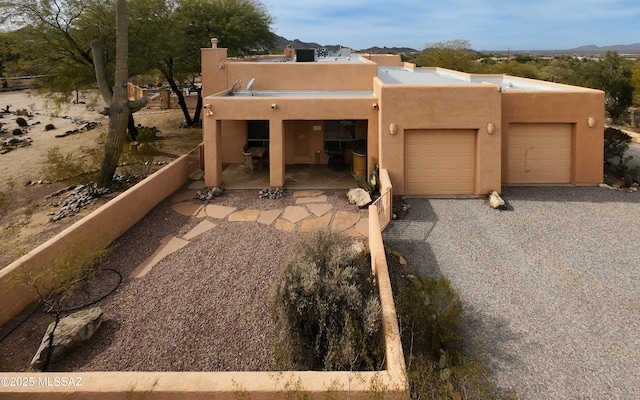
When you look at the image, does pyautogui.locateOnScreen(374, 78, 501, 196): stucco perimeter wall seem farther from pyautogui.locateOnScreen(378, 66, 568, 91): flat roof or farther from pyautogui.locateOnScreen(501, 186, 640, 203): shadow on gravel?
pyautogui.locateOnScreen(378, 66, 568, 91): flat roof

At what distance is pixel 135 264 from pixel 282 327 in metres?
5.80

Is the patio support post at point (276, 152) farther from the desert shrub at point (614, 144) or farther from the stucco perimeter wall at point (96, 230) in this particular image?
the desert shrub at point (614, 144)

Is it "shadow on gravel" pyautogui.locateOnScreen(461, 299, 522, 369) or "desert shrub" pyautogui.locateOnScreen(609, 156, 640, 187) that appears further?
"desert shrub" pyautogui.locateOnScreen(609, 156, 640, 187)

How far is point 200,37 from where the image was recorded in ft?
99.9

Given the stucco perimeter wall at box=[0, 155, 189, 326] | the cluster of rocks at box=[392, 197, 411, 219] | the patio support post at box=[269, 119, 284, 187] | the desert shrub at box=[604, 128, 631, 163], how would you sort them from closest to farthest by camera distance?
the stucco perimeter wall at box=[0, 155, 189, 326]
the cluster of rocks at box=[392, 197, 411, 219]
the patio support post at box=[269, 119, 284, 187]
the desert shrub at box=[604, 128, 631, 163]

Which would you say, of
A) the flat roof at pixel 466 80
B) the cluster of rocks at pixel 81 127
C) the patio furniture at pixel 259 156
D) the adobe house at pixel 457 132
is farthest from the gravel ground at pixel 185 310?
the cluster of rocks at pixel 81 127

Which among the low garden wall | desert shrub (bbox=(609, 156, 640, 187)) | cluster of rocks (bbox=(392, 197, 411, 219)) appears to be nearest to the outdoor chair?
cluster of rocks (bbox=(392, 197, 411, 219))

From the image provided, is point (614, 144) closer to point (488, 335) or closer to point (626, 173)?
point (626, 173)

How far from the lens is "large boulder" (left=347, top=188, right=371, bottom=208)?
552 inches

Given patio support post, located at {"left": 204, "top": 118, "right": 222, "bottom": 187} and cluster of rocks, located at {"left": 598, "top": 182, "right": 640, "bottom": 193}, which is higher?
patio support post, located at {"left": 204, "top": 118, "right": 222, "bottom": 187}

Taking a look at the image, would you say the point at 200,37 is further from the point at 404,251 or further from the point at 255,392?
→ the point at 255,392

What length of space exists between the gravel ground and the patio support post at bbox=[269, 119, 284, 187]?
358 cm

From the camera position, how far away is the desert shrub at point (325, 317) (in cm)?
634

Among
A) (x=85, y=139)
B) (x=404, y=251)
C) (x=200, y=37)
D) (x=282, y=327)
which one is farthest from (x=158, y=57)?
(x=282, y=327)
